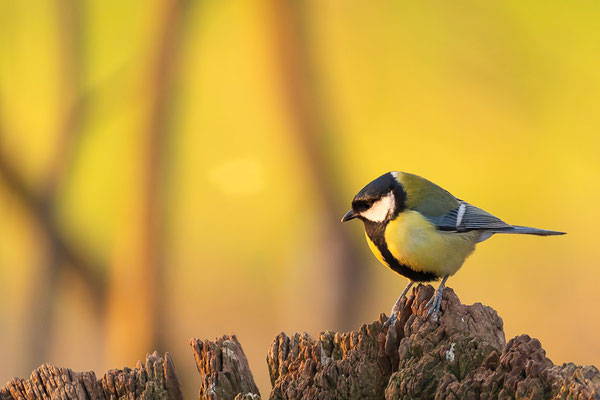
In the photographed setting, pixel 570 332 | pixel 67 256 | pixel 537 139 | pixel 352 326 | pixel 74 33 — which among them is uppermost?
pixel 74 33

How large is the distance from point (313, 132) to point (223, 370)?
2248 millimetres

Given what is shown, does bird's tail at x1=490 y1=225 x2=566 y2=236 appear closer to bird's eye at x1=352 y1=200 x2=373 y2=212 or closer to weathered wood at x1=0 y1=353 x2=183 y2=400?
bird's eye at x1=352 y1=200 x2=373 y2=212

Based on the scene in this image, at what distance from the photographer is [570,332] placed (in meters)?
3.17

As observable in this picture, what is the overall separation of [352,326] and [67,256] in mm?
1480

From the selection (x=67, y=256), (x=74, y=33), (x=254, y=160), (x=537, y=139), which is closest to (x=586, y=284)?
(x=537, y=139)

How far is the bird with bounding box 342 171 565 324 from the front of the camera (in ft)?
6.03

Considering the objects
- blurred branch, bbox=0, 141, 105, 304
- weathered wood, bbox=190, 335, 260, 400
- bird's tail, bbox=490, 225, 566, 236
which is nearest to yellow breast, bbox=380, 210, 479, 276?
bird's tail, bbox=490, 225, 566, 236

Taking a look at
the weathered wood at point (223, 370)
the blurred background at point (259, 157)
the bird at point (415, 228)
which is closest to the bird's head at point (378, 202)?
the bird at point (415, 228)

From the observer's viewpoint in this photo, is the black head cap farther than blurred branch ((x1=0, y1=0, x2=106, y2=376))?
No

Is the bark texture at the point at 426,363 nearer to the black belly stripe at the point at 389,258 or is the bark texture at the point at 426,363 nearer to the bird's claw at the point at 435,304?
the bird's claw at the point at 435,304

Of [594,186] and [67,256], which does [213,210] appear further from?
[594,186]

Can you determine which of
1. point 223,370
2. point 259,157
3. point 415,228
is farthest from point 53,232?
point 223,370

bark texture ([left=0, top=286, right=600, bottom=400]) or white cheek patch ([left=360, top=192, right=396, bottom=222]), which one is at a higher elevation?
white cheek patch ([left=360, top=192, right=396, bottom=222])

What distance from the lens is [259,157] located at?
3.58m
